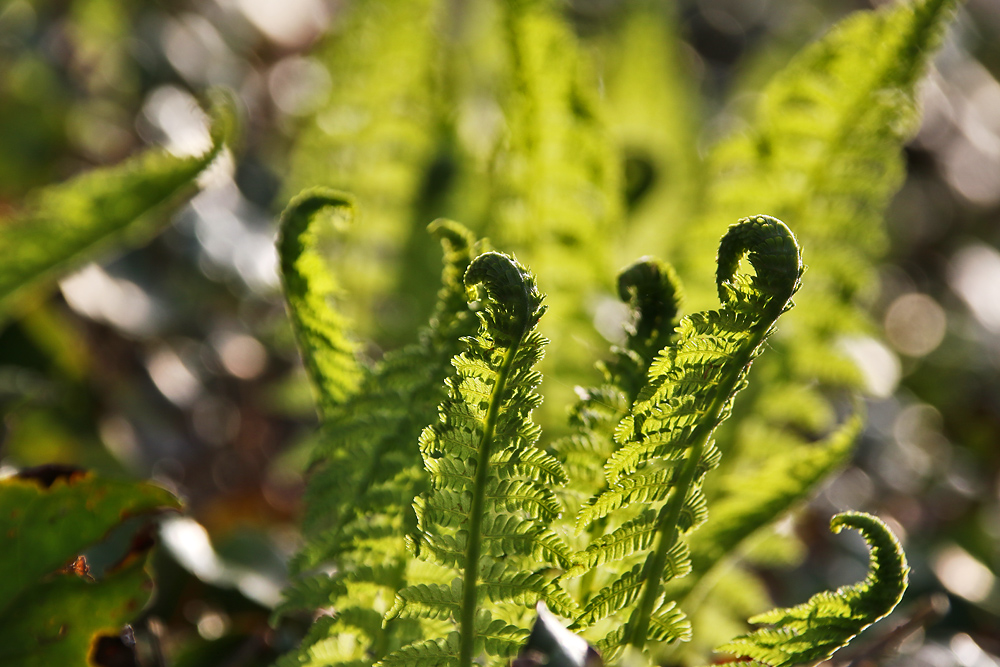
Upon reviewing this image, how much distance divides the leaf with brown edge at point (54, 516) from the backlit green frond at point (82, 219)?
23cm

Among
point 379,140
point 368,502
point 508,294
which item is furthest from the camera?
point 379,140

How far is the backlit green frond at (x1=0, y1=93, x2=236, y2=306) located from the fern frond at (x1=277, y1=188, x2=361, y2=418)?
202 mm

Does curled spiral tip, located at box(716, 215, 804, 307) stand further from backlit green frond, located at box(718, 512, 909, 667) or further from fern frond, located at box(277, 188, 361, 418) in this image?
fern frond, located at box(277, 188, 361, 418)

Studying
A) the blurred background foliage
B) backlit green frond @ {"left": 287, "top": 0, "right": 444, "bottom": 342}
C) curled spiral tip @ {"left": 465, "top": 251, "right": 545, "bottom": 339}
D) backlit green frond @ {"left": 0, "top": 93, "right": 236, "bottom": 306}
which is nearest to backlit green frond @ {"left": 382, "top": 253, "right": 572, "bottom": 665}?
curled spiral tip @ {"left": 465, "top": 251, "right": 545, "bottom": 339}

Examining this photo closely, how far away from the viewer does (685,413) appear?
409 millimetres

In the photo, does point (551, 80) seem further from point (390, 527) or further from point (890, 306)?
point (890, 306)

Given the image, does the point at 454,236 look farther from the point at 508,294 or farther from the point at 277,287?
the point at 277,287

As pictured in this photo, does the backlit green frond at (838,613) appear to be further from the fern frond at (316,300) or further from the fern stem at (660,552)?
the fern frond at (316,300)

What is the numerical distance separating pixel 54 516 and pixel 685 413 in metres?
0.41

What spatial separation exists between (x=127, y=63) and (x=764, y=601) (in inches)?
59.5

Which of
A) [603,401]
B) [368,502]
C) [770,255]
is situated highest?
[770,255]

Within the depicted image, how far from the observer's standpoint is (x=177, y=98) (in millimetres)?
1585

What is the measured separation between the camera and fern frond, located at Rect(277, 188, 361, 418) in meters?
0.50

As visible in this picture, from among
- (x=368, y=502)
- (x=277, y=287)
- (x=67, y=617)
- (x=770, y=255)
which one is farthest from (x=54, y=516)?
(x=277, y=287)
